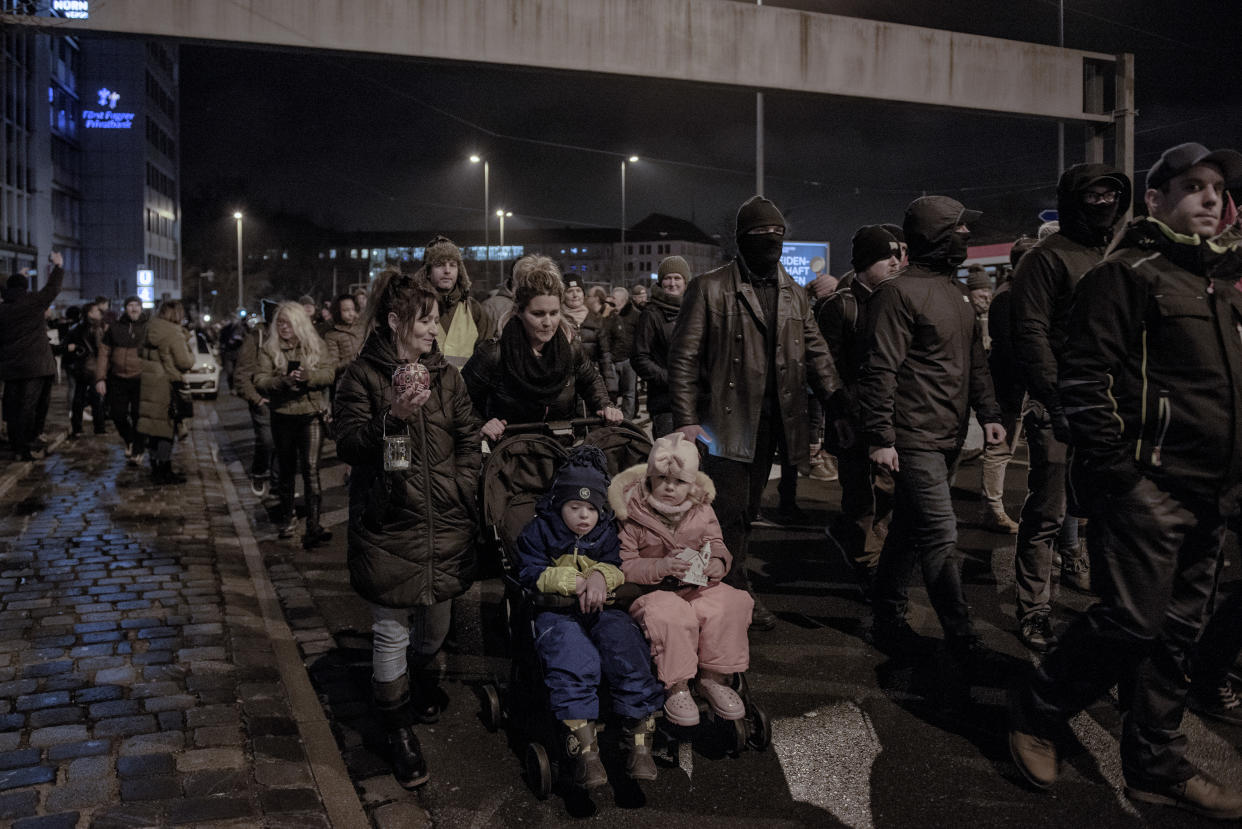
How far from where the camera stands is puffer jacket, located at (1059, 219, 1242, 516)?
3.65 metres

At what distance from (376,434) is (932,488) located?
8.62 feet

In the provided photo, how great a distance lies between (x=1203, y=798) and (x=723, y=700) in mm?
1654

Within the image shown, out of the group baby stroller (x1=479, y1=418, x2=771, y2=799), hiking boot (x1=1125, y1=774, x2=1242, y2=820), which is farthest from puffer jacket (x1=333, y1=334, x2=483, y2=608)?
hiking boot (x1=1125, y1=774, x2=1242, y2=820)

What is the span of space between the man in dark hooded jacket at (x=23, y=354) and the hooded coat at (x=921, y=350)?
10.2 metres

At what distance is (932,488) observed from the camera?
5.20 metres

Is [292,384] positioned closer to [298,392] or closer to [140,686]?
[298,392]

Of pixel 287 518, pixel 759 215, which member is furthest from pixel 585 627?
pixel 287 518

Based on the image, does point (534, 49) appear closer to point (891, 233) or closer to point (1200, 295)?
point (891, 233)

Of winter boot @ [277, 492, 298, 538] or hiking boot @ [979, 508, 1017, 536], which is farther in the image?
winter boot @ [277, 492, 298, 538]

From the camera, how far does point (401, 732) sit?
423 centimetres

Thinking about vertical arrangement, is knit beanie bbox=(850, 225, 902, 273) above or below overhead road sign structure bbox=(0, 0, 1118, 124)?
below

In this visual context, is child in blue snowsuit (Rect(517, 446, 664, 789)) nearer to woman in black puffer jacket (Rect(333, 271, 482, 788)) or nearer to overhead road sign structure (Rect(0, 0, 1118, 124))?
woman in black puffer jacket (Rect(333, 271, 482, 788))

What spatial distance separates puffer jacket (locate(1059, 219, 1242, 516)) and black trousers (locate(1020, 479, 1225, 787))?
0.10 m

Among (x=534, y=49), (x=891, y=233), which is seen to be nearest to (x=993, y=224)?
(x=534, y=49)
